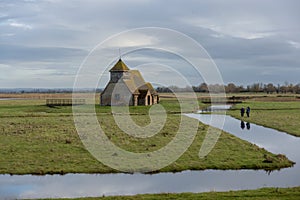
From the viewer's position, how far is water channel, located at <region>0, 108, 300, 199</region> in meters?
15.2

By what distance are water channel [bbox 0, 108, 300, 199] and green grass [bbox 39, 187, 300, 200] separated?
95 centimetres

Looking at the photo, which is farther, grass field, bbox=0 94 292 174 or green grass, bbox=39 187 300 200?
grass field, bbox=0 94 292 174

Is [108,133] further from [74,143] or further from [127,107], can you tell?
[127,107]

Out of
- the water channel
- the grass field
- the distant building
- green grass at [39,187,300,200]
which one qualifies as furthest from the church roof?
green grass at [39,187,300,200]

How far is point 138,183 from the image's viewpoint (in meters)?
16.5

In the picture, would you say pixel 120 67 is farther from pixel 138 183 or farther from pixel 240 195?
pixel 240 195

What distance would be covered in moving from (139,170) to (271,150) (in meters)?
10.6

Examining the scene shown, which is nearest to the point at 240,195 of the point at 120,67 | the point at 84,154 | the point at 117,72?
the point at 84,154

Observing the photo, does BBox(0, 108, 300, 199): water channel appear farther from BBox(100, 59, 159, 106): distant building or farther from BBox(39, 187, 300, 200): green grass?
BBox(100, 59, 159, 106): distant building

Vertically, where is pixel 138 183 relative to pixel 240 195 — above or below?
below

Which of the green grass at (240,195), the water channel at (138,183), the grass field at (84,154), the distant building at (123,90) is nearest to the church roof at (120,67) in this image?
the distant building at (123,90)

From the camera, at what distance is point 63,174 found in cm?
1806

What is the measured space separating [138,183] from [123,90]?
52.0 m

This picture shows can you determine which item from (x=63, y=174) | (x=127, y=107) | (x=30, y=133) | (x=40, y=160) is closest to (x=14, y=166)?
(x=40, y=160)
